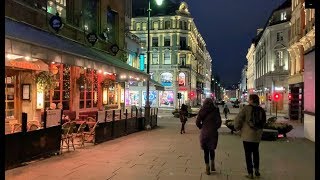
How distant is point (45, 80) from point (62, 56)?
10.9ft

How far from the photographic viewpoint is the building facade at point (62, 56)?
13.7 meters

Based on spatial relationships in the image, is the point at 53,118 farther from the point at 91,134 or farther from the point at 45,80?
the point at 45,80

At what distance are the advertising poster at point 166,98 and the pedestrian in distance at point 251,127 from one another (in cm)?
6296

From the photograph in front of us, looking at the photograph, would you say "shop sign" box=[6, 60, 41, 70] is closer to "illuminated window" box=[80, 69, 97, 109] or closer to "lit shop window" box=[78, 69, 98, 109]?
"lit shop window" box=[78, 69, 98, 109]

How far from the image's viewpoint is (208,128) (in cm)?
1002

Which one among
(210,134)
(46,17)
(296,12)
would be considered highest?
(296,12)

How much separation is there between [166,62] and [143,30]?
6.69m

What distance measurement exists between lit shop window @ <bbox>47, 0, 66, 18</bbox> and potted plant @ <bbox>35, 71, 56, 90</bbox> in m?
3.15

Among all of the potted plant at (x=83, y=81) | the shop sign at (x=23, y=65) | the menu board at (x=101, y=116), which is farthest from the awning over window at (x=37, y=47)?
the potted plant at (x=83, y=81)

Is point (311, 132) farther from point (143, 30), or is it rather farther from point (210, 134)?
point (143, 30)

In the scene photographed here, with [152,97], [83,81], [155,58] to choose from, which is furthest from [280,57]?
[83,81]

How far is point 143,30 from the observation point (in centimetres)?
7444

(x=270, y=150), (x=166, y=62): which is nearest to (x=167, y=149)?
(x=270, y=150)

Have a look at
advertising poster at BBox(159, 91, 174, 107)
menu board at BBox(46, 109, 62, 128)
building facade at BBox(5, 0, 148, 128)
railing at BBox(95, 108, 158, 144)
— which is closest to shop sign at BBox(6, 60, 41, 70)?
building facade at BBox(5, 0, 148, 128)
